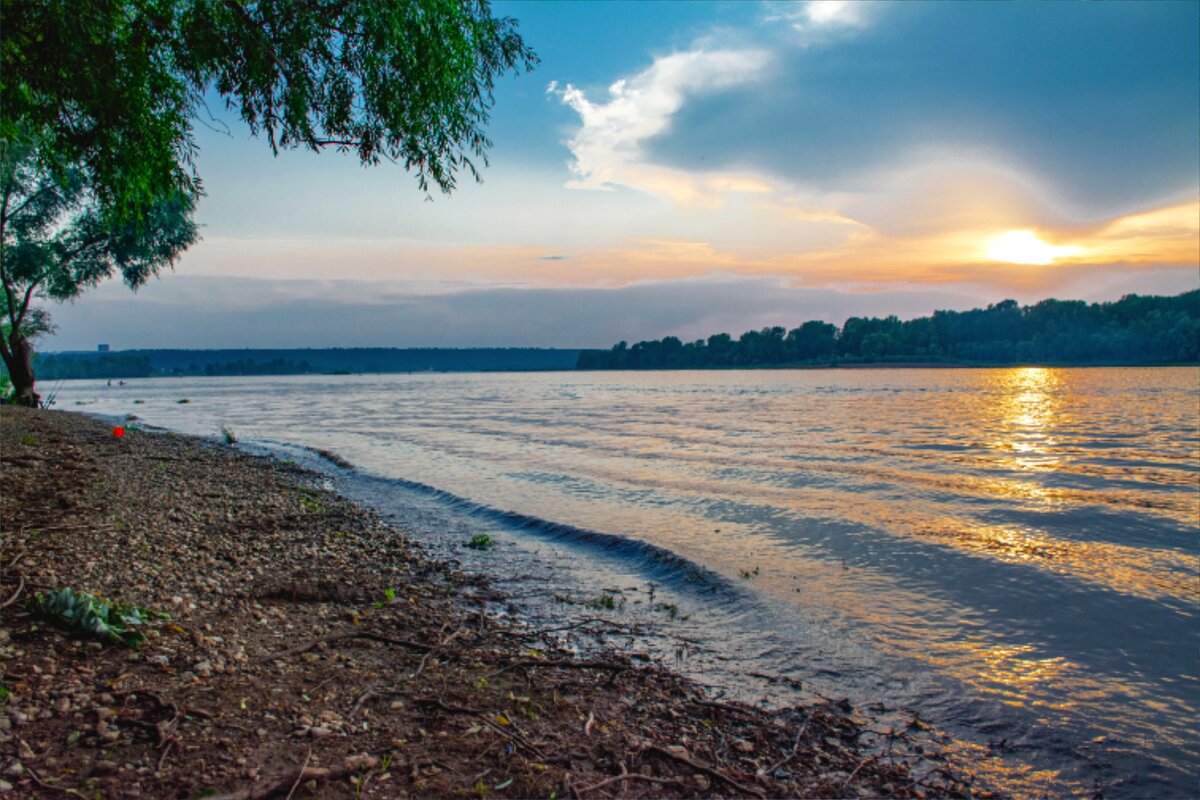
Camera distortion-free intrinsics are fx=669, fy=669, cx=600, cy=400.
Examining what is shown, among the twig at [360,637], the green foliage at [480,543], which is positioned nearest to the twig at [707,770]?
the twig at [360,637]

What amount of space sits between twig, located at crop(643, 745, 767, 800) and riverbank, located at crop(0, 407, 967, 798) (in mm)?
16

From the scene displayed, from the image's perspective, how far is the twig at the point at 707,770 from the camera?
16.1ft

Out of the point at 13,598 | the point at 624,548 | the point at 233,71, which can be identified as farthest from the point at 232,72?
the point at 624,548

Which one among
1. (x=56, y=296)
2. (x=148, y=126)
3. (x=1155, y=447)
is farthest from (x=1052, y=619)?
(x=56, y=296)

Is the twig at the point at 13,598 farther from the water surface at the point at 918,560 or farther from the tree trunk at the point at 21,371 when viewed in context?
the tree trunk at the point at 21,371

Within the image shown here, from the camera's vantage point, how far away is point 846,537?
563 inches

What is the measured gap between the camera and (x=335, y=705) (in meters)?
5.48

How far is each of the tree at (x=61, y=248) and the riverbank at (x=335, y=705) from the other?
2961cm

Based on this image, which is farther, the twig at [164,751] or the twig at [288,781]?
the twig at [164,751]

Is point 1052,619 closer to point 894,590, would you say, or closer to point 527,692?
point 894,590

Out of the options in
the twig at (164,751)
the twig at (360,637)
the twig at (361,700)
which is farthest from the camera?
the twig at (360,637)

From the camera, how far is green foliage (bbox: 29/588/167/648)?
587 cm

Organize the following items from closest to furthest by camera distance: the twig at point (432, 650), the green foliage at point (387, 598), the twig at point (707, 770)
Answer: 1. the twig at point (707, 770)
2. the twig at point (432, 650)
3. the green foliage at point (387, 598)

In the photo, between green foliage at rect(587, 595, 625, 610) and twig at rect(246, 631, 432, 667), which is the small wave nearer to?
green foliage at rect(587, 595, 625, 610)
